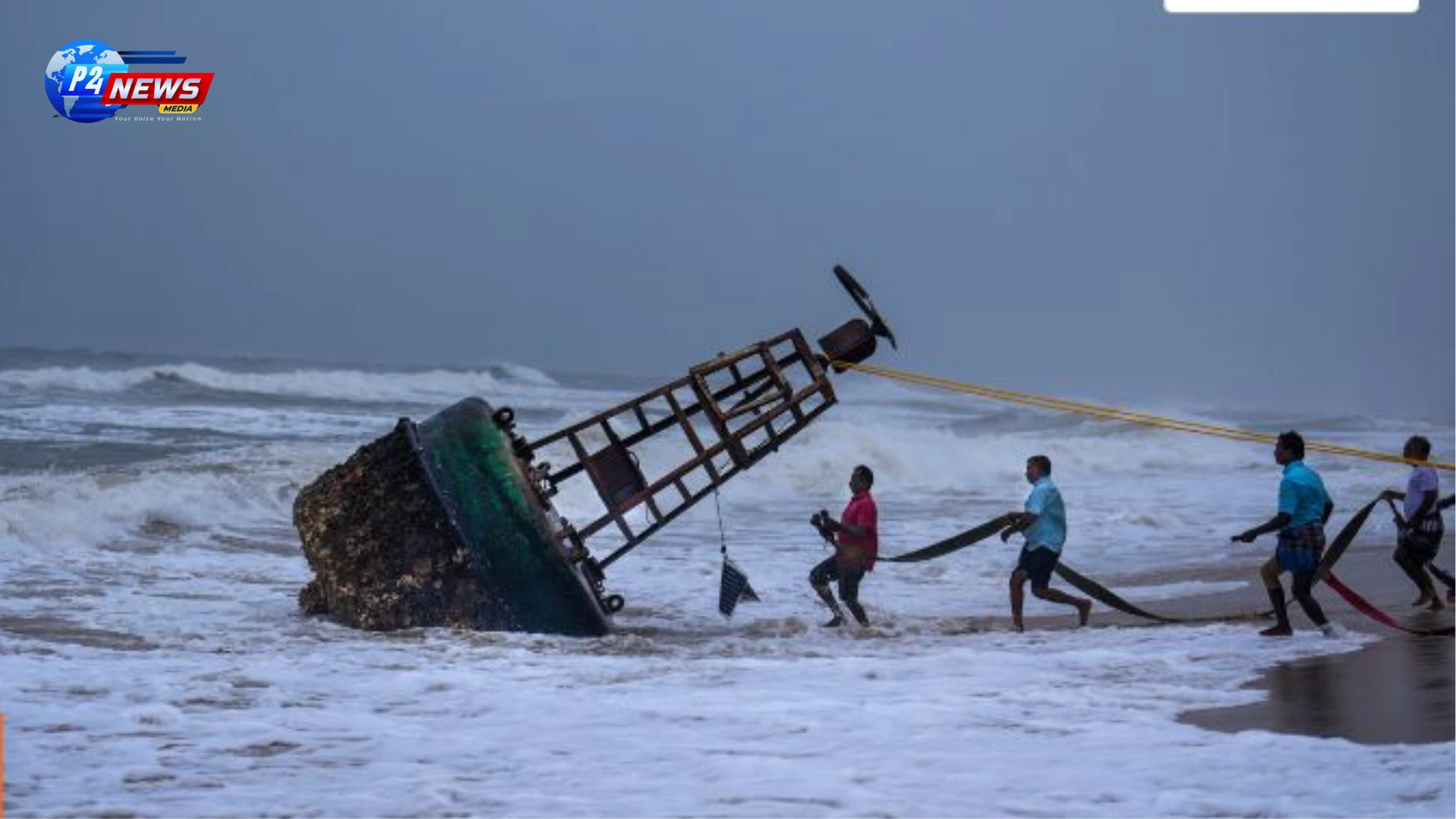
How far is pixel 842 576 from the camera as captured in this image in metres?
13.3

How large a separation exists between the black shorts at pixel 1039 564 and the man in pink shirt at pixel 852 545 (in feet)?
3.58

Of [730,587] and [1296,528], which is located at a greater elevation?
[1296,528]

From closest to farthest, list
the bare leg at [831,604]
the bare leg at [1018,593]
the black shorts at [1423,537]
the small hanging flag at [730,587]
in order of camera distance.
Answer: the bare leg at [1018,593]
the small hanging flag at [730,587]
the bare leg at [831,604]
the black shorts at [1423,537]

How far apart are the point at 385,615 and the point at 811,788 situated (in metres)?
5.40

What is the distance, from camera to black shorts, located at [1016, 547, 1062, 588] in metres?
12.9

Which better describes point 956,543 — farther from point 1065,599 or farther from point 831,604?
point 831,604

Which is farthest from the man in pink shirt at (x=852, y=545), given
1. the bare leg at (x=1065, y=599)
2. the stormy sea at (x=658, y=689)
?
the bare leg at (x=1065, y=599)

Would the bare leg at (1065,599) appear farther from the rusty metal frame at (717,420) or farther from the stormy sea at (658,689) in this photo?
the rusty metal frame at (717,420)

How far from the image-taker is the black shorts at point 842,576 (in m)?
13.2

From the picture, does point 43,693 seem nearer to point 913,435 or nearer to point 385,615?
point 385,615

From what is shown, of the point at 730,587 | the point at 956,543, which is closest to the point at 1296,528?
the point at 956,543

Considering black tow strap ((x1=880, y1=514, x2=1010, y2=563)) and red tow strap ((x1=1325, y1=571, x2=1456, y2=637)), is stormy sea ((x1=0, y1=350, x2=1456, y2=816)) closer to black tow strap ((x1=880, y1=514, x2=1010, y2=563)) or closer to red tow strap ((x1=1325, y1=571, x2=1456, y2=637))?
red tow strap ((x1=1325, y1=571, x2=1456, y2=637))

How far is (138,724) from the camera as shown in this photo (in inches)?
352

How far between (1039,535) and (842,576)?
4.81 feet
